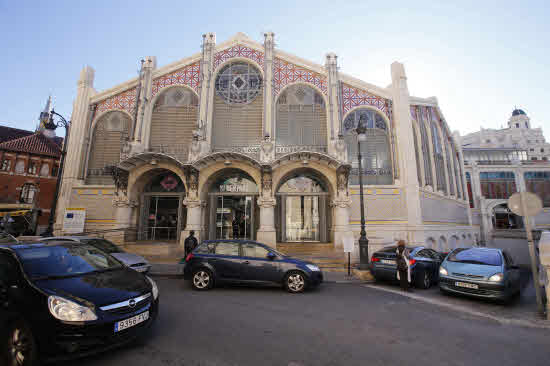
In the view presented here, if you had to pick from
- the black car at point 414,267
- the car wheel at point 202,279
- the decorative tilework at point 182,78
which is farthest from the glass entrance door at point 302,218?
the decorative tilework at point 182,78

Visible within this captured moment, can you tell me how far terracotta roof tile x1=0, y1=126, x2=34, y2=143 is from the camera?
30305 mm

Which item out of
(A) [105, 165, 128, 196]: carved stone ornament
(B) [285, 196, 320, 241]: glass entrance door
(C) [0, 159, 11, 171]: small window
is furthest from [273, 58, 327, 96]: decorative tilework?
(C) [0, 159, 11, 171]: small window

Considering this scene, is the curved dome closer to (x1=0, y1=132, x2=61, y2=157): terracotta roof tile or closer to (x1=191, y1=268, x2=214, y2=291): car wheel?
(x1=191, y1=268, x2=214, y2=291): car wheel

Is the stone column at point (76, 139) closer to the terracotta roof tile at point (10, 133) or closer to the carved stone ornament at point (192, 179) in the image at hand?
the carved stone ornament at point (192, 179)

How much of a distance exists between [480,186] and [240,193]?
41.8m

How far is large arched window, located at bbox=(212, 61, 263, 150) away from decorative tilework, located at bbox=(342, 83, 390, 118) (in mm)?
5858

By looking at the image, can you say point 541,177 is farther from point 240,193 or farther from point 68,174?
point 68,174

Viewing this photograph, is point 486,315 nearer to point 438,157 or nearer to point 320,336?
point 320,336

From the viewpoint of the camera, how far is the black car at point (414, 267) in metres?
8.68

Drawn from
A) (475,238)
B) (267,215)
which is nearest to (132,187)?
(267,215)

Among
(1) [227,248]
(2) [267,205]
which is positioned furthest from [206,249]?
(2) [267,205]

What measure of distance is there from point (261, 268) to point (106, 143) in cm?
1642

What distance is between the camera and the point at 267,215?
49.4 feet

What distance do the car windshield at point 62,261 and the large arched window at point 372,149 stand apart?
14.2 metres
